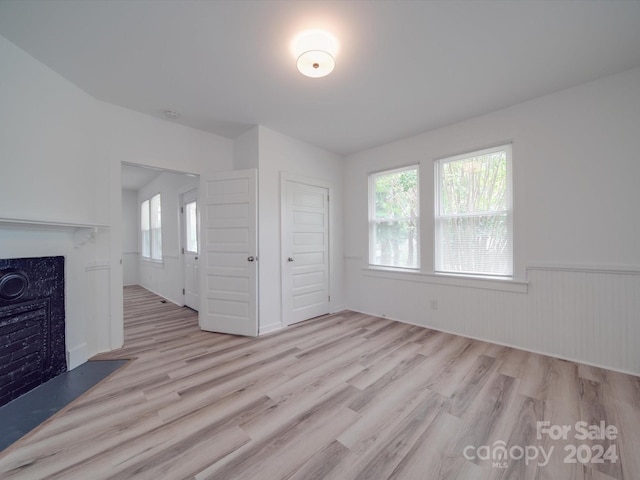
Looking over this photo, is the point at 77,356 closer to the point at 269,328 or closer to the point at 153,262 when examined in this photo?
the point at 269,328

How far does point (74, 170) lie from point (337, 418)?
3277 mm

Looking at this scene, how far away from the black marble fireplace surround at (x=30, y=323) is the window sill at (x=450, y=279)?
374cm

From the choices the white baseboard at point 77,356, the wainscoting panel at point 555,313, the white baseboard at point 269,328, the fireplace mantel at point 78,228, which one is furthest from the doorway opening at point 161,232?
the wainscoting panel at point 555,313

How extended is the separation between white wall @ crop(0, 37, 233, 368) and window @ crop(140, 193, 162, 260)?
124 inches

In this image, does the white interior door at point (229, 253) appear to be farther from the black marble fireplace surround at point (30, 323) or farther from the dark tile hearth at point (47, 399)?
the black marble fireplace surround at point (30, 323)

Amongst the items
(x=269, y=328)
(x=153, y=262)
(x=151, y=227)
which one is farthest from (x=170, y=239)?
(x=269, y=328)

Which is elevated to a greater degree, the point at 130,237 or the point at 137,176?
the point at 137,176

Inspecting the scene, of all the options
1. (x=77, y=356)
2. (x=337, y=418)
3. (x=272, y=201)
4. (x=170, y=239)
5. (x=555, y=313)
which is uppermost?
(x=272, y=201)

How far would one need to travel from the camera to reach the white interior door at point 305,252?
372cm

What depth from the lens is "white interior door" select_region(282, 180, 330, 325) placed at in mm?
3725

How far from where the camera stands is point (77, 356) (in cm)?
251

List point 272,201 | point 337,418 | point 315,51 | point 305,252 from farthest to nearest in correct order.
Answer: point 305,252
point 272,201
point 315,51
point 337,418

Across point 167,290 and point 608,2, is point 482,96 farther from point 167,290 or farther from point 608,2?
point 167,290

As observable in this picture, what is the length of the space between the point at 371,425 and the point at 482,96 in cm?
323
